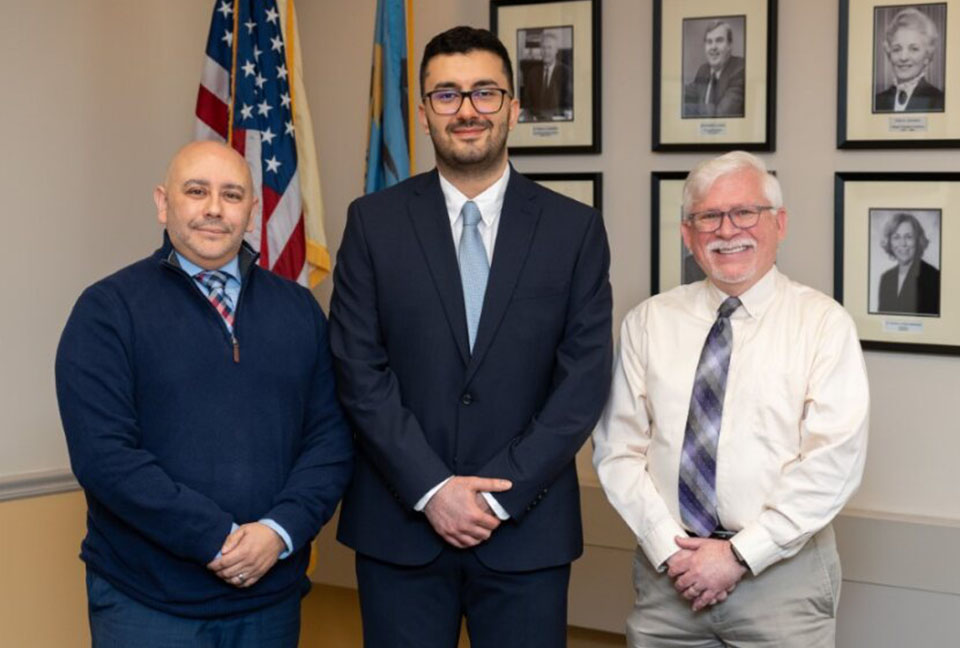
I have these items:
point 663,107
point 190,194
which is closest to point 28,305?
point 190,194

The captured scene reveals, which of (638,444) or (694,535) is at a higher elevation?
(638,444)

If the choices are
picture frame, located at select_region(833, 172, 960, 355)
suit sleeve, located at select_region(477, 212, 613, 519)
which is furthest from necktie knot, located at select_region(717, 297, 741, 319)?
picture frame, located at select_region(833, 172, 960, 355)

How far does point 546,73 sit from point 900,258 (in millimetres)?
1270

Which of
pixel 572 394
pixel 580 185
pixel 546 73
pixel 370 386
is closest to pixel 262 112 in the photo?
pixel 546 73

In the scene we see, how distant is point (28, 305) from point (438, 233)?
1.64 metres

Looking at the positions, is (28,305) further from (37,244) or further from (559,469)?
(559,469)

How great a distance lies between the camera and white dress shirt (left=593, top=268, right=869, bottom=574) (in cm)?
222

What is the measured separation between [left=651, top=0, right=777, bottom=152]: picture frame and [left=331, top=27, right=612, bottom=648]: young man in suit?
1.33 meters

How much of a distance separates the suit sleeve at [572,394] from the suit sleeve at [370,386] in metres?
0.14

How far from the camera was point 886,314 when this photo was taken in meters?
3.35

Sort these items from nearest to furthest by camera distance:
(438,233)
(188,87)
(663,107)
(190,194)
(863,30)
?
1. (190,194)
2. (438,233)
3. (863,30)
4. (663,107)
5. (188,87)

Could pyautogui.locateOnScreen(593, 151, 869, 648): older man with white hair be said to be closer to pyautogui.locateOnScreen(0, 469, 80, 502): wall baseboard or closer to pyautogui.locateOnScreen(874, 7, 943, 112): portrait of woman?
pyautogui.locateOnScreen(874, 7, 943, 112): portrait of woman

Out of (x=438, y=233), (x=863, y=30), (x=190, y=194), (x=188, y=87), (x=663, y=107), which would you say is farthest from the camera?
(x=188, y=87)

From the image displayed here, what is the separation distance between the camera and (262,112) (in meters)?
Answer: 3.62
